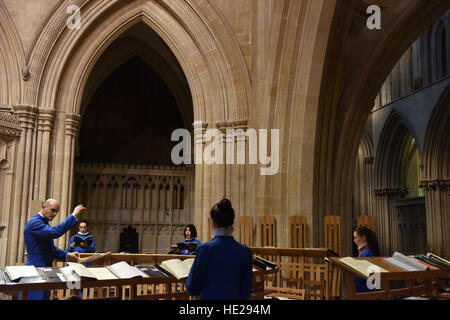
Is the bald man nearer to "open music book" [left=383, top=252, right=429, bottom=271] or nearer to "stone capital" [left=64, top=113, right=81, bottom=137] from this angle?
"open music book" [left=383, top=252, right=429, bottom=271]

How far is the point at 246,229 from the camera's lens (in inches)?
373

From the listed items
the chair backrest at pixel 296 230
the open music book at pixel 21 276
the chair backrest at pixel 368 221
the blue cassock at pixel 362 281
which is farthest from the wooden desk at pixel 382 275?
the chair backrest at pixel 296 230

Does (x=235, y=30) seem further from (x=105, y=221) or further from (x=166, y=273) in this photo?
(x=166, y=273)

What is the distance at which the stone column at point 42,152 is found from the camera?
10.1 m

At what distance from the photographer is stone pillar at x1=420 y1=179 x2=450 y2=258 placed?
15.6m

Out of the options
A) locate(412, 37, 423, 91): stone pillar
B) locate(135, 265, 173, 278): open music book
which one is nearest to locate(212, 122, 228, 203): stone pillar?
locate(135, 265, 173, 278): open music book

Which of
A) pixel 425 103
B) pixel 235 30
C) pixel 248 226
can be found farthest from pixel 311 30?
pixel 425 103

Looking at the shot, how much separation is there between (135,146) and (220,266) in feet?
42.1

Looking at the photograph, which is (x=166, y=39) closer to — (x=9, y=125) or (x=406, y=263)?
(x=9, y=125)

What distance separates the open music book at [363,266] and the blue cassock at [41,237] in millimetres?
2757

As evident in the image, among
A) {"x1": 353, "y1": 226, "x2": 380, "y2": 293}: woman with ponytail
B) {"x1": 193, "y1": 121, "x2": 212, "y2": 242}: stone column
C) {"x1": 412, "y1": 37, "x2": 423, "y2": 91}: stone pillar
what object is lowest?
{"x1": 353, "y1": 226, "x2": 380, "y2": 293}: woman with ponytail

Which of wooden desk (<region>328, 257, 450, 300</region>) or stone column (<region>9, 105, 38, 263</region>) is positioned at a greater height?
stone column (<region>9, 105, 38, 263</region>)

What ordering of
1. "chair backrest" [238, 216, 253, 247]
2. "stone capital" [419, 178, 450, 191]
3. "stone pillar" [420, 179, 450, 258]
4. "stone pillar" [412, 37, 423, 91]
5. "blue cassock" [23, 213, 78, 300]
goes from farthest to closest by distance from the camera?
"stone pillar" [412, 37, 423, 91]
"stone capital" [419, 178, 450, 191]
"stone pillar" [420, 179, 450, 258]
"chair backrest" [238, 216, 253, 247]
"blue cassock" [23, 213, 78, 300]
